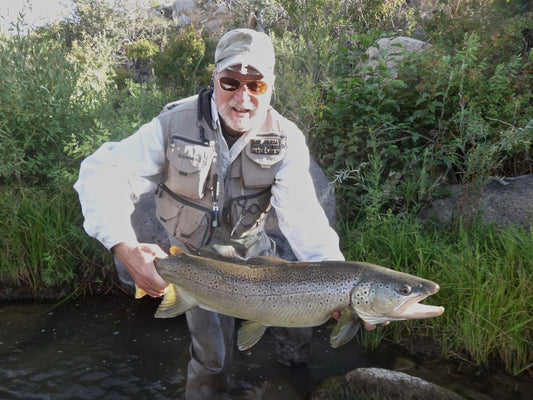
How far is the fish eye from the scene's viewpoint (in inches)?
95.6

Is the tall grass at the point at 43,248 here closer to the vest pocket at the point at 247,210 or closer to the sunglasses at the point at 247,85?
the vest pocket at the point at 247,210

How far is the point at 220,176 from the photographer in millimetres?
3229

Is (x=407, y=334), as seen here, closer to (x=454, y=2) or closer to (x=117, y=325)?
(x=117, y=325)

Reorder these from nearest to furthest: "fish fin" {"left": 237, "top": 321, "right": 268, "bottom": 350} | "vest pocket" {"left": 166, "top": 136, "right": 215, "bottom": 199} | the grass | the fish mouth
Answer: the fish mouth, "fish fin" {"left": 237, "top": 321, "right": 268, "bottom": 350}, "vest pocket" {"left": 166, "top": 136, "right": 215, "bottom": 199}, the grass

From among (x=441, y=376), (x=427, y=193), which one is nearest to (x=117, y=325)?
(x=441, y=376)

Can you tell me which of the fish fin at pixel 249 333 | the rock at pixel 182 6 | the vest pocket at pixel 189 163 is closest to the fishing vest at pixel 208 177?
the vest pocket at pixel 189 163

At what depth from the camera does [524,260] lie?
411 centimetres

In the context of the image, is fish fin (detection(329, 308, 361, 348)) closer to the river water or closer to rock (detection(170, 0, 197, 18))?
the river water

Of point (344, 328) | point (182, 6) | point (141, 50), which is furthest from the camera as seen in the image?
point (182, 6)

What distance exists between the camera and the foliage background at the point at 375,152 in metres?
4.21

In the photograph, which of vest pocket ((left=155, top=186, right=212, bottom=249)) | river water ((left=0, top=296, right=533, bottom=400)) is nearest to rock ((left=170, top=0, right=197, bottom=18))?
river water ((left=0, top=296, right=533, bottom=400))

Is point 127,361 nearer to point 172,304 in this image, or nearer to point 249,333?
point 172,304

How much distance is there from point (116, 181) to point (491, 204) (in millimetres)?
4048

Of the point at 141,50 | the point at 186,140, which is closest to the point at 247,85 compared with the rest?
the point at 186,140
